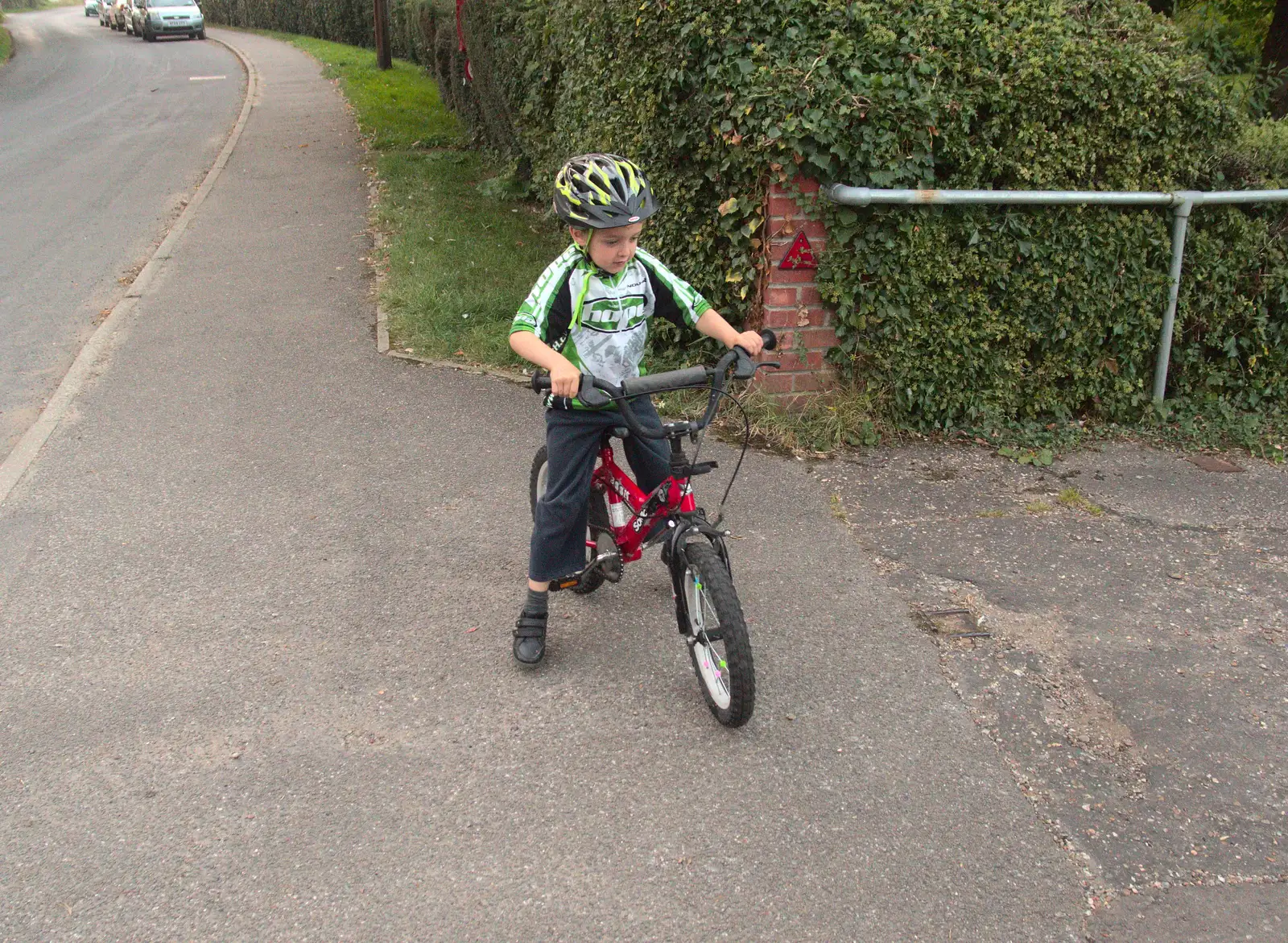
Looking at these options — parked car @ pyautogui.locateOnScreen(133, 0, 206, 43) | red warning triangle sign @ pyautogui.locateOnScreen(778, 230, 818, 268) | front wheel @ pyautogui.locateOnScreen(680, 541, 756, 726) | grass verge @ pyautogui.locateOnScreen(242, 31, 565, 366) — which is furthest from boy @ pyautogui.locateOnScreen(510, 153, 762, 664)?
parked car @ pyautogui.locateOnScreen(133, 0, 206, 43)

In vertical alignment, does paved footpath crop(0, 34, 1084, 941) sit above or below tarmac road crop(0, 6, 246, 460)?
below

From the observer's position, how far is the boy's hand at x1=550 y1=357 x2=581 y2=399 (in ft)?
10.3

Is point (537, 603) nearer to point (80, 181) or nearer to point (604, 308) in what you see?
point (604, 308)

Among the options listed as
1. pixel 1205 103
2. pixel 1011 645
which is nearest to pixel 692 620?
pixel 1011 645

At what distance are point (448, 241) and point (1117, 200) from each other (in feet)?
18.8

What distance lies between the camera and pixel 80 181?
528 inches

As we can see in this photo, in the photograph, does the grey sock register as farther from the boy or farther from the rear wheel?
the rear wheel

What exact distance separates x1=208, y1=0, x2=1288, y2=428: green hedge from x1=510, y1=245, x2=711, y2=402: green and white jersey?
199 centimetres

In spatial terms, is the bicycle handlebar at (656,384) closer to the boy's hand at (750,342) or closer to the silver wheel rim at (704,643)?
the boy's hand at (750,342)

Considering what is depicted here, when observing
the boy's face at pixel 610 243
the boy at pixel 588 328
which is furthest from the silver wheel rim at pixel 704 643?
the boy's face at pixel 610 243

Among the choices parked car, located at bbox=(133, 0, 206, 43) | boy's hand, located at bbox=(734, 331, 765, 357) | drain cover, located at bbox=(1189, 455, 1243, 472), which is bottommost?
drain cover, located at bbox=(1189, 455, 1243, 472)

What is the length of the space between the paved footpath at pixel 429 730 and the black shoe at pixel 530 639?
0.08 m

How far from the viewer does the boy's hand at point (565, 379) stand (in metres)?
3.14

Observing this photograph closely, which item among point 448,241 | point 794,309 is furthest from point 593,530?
point 448,241
